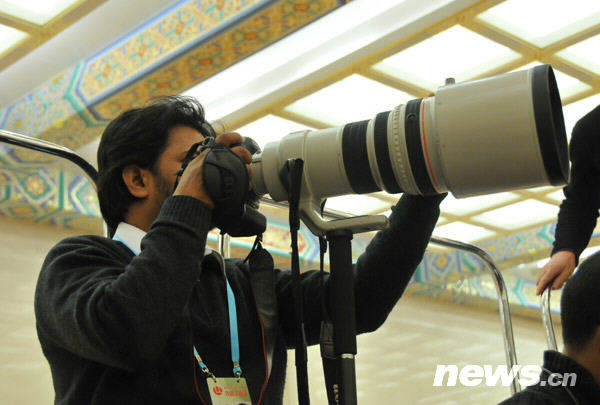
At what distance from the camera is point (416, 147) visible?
92 centimetres

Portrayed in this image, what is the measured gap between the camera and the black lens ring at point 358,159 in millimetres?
959

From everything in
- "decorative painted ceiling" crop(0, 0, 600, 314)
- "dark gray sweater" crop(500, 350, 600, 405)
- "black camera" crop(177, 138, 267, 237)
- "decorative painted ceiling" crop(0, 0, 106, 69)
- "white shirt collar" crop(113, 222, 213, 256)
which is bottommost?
"dark gray sweater" crop(500, 350, 600, 405)

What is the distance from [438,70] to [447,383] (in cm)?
178

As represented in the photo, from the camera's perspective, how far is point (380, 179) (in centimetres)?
96

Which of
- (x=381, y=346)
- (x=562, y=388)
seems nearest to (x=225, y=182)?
(x=562, y=388)

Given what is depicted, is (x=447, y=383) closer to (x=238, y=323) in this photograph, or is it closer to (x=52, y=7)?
(x=238, y=323)

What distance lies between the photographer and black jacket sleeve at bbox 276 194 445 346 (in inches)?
39.8

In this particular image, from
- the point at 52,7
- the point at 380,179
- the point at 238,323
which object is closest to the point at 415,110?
the point at 380,179

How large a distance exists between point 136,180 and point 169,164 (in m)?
0.05

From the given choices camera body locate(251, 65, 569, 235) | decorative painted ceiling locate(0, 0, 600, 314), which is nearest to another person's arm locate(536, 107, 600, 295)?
camera body locate(251, 65, 569, 235)

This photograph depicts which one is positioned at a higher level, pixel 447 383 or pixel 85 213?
pixel 85 213

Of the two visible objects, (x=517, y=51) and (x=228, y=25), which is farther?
(x=517, y=51)

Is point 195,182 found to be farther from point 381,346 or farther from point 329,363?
point 381,346

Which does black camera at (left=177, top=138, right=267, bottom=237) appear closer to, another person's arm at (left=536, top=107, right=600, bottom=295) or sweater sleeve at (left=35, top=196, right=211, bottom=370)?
sweater sleeve at (left=35, top=196, right=211, bottom=370)
